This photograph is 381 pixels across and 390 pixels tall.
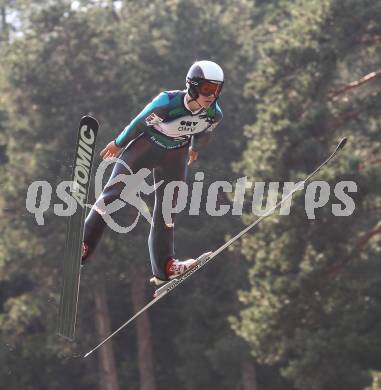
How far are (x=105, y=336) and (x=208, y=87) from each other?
24.6m

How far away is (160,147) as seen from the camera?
388 inches

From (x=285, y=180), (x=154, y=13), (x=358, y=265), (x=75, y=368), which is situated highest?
(x=154, y=13)

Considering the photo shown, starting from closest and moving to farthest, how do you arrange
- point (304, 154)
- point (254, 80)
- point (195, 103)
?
point (195, 103)
point (304, 154)
point (254, 80)

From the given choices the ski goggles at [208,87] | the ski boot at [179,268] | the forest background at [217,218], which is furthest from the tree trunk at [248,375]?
the ski goggles at [208,87]

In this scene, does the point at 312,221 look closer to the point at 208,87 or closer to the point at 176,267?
the point at 176,267

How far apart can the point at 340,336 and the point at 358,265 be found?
84.7 inches

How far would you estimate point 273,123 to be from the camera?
25031 millimetres

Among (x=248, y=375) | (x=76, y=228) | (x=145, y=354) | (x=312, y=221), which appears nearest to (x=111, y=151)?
(x=76, y=228)

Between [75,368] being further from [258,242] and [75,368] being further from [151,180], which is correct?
[151,180]

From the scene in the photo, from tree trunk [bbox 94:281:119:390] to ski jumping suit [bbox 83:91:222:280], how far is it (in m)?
21.8

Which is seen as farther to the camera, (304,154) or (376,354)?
(376,354)

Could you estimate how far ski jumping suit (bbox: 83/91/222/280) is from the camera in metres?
9.55

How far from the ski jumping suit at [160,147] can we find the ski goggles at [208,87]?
9.2 inches

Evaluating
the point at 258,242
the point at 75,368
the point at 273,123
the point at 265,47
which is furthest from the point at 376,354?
the point at 75,368
